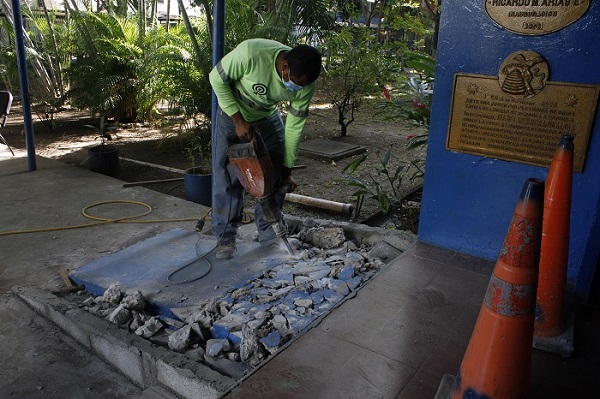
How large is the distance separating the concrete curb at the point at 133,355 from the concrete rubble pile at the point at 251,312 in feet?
0.36

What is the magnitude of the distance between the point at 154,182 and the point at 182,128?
2.27 meters

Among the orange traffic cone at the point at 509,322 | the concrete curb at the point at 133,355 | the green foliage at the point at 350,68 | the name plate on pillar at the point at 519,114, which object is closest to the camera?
the orange traffic cone at the point at 509,322

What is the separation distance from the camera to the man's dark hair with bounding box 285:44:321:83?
3219 millimetres

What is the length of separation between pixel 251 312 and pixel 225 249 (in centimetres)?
104

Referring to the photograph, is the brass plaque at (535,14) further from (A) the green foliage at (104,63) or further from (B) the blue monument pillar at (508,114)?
(A) the green foliage at (104,63)

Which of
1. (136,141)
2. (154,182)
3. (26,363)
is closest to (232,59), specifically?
(26,363)

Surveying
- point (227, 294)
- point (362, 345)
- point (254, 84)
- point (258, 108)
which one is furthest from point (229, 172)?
point (362, 345)

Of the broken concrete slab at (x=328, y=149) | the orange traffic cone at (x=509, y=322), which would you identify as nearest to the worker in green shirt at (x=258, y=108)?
the orange traffic cone at (x=509, y=322)

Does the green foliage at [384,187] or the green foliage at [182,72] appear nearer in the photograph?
the green foliage at [384,187]

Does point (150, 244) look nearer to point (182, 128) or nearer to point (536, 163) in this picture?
point (536, 163)

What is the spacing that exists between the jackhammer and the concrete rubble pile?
0.61 meters

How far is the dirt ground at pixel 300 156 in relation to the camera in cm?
608

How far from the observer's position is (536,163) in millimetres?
3057

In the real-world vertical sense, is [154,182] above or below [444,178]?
below
